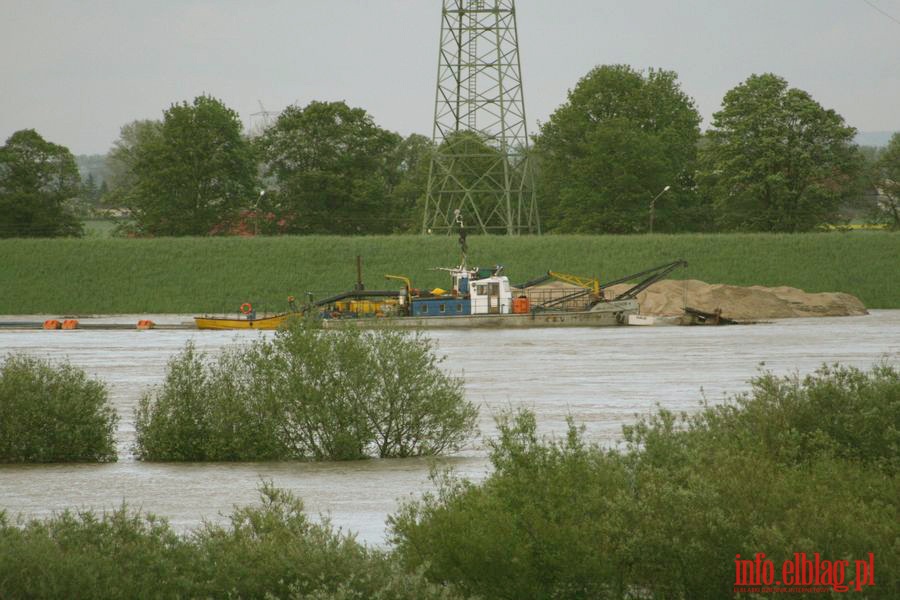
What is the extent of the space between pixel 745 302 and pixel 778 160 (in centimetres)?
2874

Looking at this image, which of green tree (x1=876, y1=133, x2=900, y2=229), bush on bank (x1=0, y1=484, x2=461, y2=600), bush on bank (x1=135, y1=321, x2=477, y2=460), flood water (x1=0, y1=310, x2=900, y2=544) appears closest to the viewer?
bush on bank (x1=0, y1=484, x2=461, y2=600)

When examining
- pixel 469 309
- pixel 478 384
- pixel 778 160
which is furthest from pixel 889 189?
pixel 478 384

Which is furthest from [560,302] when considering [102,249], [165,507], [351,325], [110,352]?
[165,507]

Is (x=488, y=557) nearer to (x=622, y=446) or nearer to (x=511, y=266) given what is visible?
(x=622, y=446)

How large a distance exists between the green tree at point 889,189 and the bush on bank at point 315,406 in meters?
82.4

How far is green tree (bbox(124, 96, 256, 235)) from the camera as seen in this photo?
95.2 meters

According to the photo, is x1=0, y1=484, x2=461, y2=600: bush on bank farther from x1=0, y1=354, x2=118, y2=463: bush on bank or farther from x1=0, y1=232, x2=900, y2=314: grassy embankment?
x1=0, y1=232, x2=900, y2=314: grassy embankment

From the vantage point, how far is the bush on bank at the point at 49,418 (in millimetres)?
19641

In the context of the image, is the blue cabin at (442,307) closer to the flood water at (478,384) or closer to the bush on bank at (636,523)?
the flood water at (478,384)

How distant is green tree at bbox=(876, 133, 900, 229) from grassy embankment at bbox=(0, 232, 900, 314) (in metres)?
20.2

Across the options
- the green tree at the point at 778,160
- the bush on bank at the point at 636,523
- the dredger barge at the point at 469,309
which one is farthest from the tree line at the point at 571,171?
the bush on bank at the point at 636,523

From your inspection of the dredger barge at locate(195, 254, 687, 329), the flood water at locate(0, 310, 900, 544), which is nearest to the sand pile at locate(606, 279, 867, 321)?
the flood water at locate(0, 310, 900, 544)

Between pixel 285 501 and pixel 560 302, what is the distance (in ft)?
160

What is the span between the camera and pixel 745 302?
6134 cm
